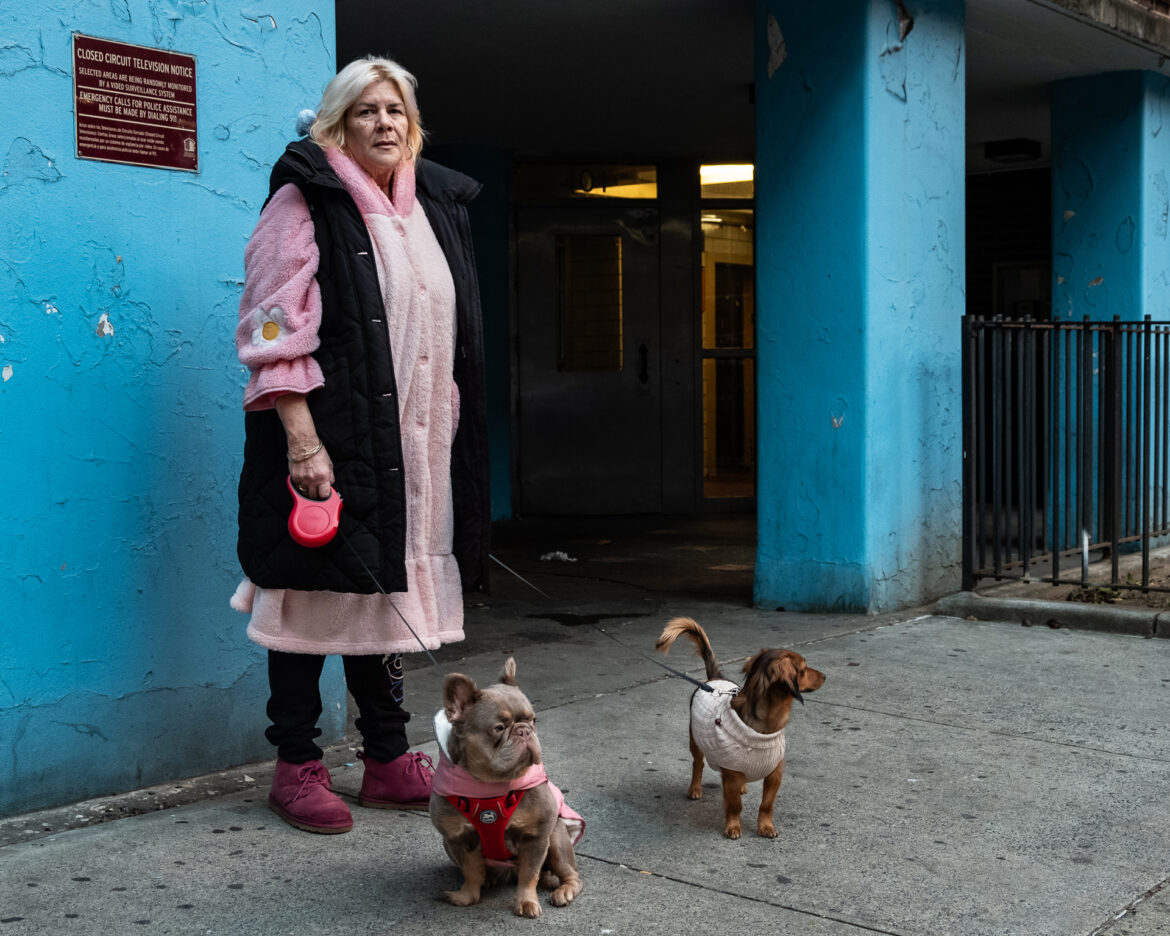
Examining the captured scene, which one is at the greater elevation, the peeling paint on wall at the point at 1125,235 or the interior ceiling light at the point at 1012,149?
the interior ceiling light at the point at 1012,149

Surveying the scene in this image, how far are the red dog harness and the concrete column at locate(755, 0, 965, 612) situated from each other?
4097 mm

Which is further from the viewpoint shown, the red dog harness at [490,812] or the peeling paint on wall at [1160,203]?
the peeling paint on wall at [1160,203]

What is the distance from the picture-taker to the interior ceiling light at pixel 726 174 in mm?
11695

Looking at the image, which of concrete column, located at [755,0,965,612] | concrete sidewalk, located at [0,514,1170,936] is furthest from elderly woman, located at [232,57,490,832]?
concrete column, located at [755,0,965,612]

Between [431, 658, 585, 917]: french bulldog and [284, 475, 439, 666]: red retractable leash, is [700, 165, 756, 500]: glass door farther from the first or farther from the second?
[431, 658, 585, 917]: french bulldog

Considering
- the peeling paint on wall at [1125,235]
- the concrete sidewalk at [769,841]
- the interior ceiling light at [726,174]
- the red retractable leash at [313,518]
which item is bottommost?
the concrete sidewalk at [769,841]

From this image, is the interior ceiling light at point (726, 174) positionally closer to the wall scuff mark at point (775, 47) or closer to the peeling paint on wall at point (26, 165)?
the wall scuff mark at point (775, 47)

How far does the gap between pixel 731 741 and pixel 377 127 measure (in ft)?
6.12

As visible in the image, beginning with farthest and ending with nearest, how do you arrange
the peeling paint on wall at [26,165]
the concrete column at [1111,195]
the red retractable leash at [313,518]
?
1. the concrete column at [1111,195]
2. the peeling paint on wall at [26,165]
3. the red retractable leash at [313,518]

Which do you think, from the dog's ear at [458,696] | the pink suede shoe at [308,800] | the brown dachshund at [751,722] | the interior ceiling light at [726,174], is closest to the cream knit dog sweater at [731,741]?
the brown dachshund at [751,722]

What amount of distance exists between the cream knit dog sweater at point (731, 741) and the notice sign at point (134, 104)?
225 cm

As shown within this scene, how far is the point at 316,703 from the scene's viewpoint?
3643mm

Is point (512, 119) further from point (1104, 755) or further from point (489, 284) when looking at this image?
point (1104, 755)

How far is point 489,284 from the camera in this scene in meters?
11.0
